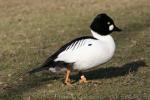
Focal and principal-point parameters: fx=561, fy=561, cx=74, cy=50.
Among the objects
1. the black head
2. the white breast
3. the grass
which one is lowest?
the grass

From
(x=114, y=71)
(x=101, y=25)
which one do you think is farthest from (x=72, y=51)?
(x=114, y=71)

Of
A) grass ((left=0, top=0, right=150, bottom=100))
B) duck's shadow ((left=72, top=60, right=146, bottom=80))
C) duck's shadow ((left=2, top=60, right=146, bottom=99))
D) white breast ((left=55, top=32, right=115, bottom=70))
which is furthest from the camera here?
duck's shadow ((left=72, top=60, right=146, bottom=80))

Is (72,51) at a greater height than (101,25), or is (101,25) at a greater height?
(101,25)

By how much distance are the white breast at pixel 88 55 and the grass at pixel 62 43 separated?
0.32 metres

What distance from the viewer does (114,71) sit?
866cm

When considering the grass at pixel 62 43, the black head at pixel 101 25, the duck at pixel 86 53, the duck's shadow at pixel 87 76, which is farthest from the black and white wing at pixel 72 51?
the duck's shadow at pixel 87 76

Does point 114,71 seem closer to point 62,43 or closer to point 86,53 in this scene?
point 86,53

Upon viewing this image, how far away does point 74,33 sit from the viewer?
13.6 metres

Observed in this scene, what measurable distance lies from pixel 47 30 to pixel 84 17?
2.75 meters

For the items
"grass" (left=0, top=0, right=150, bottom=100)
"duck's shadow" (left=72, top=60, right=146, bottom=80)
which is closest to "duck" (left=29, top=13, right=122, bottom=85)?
"grass" (left=0, top=0, right=150, bottom=100)

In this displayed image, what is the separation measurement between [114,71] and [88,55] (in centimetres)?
139

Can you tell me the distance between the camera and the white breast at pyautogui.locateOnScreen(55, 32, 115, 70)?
24.2 ft

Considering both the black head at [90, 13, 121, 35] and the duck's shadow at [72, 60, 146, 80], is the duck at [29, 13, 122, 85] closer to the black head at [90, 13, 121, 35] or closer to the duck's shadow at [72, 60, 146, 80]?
the black head at [90, 13, 121, 35]

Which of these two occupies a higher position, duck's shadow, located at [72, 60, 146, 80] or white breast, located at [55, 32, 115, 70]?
white breast, located at [55, 32, 115, 70]
